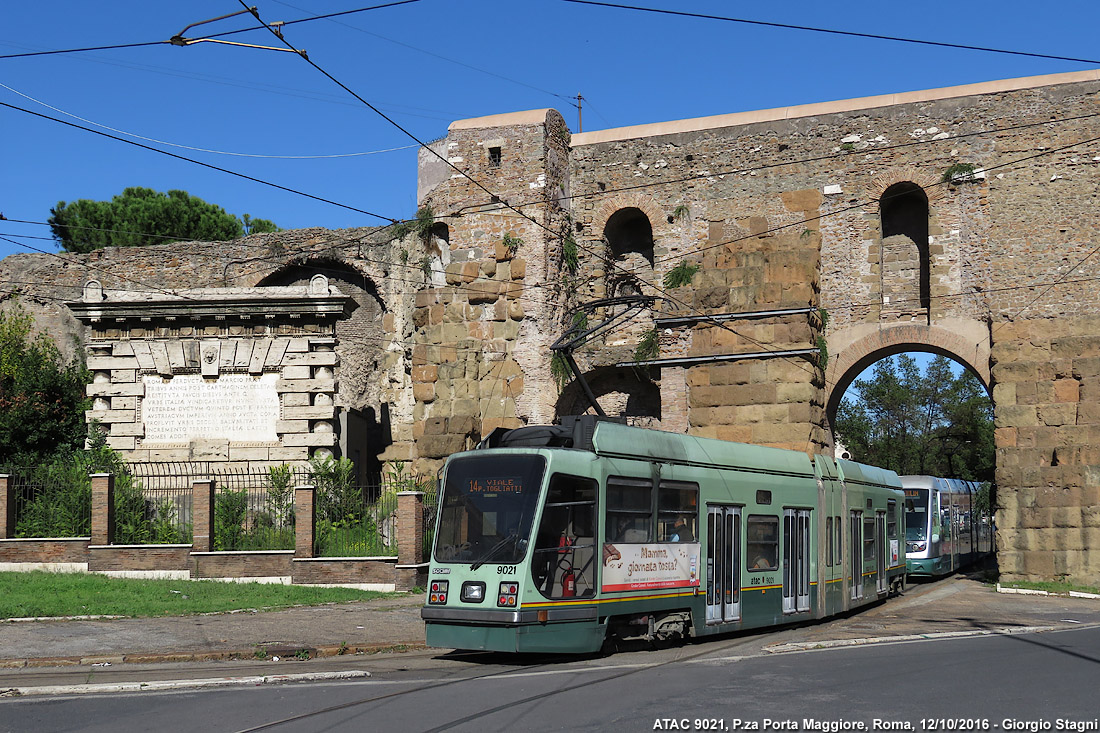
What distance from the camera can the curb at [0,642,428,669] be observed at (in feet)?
37.2

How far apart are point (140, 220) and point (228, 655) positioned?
36.9 meters

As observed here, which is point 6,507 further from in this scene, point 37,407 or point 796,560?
A: point 796,560

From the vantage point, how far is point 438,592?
11.3 m

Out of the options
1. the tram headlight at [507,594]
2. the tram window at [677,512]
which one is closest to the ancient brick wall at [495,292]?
the tram window at [677,512]

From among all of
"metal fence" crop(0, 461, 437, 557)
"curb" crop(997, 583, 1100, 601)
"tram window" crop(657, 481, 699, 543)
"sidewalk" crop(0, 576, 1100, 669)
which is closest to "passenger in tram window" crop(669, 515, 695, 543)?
"tram window" crop(657, 481, 699, 543)

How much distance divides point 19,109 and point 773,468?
34.6 feet

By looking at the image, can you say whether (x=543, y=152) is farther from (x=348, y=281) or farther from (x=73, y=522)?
(x=73, y=522)

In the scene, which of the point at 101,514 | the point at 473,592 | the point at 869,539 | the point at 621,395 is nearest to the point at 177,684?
the point at 473,592

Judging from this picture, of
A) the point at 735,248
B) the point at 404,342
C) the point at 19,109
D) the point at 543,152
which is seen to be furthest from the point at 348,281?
the point at 19,109

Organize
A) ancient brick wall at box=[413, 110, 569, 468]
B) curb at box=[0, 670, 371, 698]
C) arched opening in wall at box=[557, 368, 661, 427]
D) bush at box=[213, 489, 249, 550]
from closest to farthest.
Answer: curb at box=[0, 670, 371, 698] < bush at box=[213, 489, 249, 550] < ancient brick wall at box=[413, 110, 569, 468] < arched opening in wall at box=[557, 368, 661, 427]

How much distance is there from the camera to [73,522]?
19.8 m

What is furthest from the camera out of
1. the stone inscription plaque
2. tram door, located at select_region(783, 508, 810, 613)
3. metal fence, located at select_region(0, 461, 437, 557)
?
the stone inscription plaque

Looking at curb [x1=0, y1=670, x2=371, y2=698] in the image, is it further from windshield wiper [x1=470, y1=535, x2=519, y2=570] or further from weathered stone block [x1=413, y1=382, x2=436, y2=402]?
weathered stone block [x1=413, y1=382, x2=436, y2=402]

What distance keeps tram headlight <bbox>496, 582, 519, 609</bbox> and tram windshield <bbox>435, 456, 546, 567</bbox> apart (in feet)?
0.72
